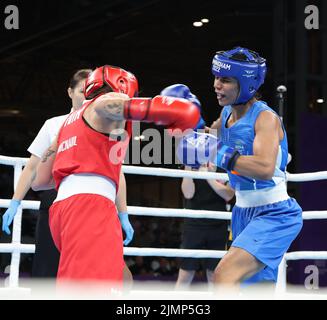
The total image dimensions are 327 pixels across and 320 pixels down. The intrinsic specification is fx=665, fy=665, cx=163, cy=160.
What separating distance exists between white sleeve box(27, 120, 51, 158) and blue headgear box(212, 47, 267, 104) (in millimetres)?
824

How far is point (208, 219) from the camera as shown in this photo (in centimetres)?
431

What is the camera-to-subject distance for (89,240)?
2.02 metres

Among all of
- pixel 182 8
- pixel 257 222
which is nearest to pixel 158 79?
pixel 182 8

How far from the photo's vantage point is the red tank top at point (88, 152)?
83.4 inches

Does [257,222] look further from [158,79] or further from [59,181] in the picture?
[158,79]

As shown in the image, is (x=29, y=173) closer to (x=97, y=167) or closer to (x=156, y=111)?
(x=97, y=167)

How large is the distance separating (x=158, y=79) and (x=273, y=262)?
1063 centimetres

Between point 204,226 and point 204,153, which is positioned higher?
point 204,153

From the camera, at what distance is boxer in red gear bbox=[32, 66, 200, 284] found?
2.00 meters

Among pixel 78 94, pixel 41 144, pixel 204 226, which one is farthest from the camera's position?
pixel 204 226

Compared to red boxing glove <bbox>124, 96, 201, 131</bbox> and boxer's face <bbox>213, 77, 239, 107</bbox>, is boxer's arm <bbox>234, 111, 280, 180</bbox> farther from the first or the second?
red boxing glove <bbox>124, 96, 201, 131</bbox>

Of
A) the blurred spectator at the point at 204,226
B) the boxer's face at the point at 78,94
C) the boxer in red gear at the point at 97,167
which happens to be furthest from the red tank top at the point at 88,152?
the blurred spectator at the point at 204,226

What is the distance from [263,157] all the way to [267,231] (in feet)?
1.12

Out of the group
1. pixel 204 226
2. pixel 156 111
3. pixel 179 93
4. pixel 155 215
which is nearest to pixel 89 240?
pixel 156 111
